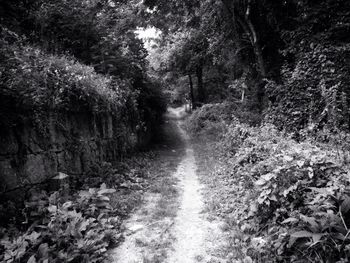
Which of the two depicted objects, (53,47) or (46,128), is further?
(53,47)

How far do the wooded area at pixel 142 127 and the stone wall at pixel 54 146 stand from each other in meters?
0.03

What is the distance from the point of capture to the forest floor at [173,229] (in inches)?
151

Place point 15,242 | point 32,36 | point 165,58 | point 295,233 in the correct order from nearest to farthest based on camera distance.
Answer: point 295,233, point 15,242, point 32,36, point 165,58

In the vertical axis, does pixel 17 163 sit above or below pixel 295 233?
above

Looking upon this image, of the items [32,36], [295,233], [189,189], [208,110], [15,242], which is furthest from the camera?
[208,110]

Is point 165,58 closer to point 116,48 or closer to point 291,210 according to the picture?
point 116,48

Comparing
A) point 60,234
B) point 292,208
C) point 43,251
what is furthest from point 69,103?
point 292,208

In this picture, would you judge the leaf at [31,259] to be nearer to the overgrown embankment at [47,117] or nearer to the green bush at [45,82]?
the overgrown embankment at [47,117]

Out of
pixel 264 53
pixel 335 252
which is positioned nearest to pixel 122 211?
pixel 335 252

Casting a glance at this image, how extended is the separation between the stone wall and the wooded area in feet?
0.09

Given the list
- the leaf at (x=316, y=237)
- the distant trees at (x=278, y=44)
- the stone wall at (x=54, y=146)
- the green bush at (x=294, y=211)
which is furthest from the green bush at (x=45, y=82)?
the distant trees at (x=278, y=44)

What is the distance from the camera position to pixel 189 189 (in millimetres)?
7027

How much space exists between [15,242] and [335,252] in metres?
4.30

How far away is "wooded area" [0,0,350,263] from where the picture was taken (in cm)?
358
